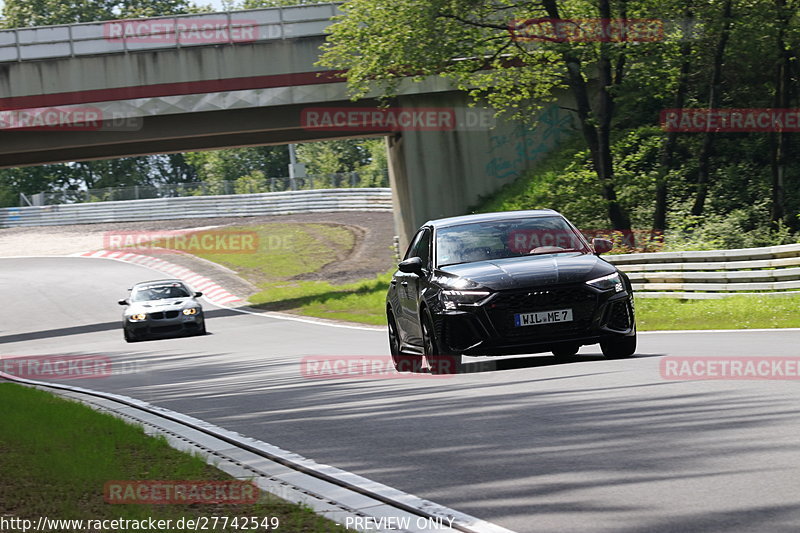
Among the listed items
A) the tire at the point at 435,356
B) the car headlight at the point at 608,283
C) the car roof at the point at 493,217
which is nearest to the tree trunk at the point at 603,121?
the car roof at the point at 493,217

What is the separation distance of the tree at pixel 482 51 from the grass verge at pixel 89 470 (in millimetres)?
22787

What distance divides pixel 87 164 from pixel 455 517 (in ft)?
350

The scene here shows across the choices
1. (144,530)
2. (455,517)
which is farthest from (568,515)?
(144,530)

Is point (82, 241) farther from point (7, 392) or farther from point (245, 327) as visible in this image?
point (7, 392)

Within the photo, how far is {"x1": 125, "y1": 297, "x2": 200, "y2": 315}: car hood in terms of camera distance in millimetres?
28031

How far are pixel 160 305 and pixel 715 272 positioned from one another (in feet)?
42.8

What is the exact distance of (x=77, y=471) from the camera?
759 cm

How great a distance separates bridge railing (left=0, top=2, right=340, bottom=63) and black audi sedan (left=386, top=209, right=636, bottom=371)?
2582 cm

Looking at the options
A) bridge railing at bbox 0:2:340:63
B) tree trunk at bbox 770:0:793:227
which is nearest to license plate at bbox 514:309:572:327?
tree trunk at bbox 770:0:793:227

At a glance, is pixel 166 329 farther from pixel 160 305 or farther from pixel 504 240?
pixel 504 240

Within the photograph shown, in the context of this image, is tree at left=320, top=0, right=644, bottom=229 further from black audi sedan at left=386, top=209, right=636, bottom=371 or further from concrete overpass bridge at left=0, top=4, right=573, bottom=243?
black audi sedan at left=386, top=209, right=636, bottom=371

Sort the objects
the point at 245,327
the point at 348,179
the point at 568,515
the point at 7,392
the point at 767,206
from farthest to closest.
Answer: the point at 348,179
the point at 767,206
the point at 245,327
the point at 7,392
the point at 568,515

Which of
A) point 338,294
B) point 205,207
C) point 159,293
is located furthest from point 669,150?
point 205,207

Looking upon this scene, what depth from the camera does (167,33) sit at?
37312 millimetres
